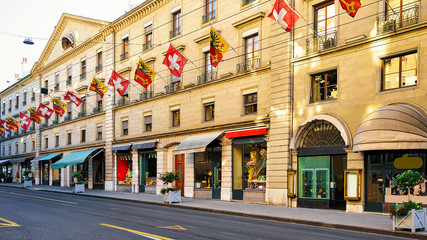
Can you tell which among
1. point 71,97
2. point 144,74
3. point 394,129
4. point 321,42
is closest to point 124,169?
point 71,97

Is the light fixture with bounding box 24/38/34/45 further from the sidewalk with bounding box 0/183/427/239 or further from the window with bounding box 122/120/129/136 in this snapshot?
the sidewalk with bounding box 0/183/427/239

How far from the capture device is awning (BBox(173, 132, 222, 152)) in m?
25.6

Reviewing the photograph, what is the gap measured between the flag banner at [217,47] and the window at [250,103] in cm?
374

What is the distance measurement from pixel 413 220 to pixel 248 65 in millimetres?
14360

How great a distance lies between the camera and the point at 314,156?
819 inches

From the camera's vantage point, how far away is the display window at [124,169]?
36562 mm

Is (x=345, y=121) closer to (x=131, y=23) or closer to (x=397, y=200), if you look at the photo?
(x=397, y=200)

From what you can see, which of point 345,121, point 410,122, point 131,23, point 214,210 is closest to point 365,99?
point 345,121

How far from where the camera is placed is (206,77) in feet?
91.9

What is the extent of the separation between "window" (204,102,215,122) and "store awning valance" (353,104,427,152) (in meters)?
11.8

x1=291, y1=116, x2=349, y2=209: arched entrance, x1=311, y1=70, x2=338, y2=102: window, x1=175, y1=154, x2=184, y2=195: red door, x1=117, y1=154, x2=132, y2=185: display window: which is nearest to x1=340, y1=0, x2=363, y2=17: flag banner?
x1=311, y1=70, x2=338, y2=102: window

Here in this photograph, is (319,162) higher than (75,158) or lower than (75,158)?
higher

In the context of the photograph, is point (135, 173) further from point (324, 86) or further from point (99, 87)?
point (324, 86)

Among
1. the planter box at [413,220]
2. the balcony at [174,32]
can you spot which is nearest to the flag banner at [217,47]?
the balcony at [174,32]
